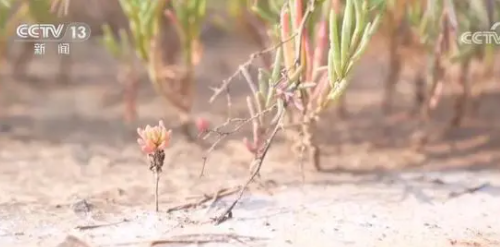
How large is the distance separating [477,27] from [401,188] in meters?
0.43

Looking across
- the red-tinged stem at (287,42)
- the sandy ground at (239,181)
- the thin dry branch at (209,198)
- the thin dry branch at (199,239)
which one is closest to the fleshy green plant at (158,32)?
the sandy ground at (239,181)

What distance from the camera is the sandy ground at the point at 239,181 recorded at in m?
1.33

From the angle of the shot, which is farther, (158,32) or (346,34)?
(158,32)

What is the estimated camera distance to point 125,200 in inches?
58.6

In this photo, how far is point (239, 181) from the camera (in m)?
1.60

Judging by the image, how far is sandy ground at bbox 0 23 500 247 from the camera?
1335mm

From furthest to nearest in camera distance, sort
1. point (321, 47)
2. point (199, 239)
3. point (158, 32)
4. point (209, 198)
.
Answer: point (158, 32), point (321, 47), point (209, 198), point (199, 239)

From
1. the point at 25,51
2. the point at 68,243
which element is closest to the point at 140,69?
the point at 25,51

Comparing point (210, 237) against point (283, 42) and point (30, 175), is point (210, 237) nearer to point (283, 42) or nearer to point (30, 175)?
point (283, 42)

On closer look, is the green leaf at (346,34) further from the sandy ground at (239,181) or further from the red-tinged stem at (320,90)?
the sandy ground at (239,181)

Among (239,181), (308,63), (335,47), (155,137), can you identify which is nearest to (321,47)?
(308,63)

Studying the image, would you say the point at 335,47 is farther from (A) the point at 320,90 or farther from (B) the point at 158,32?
(B) the point at 158,32

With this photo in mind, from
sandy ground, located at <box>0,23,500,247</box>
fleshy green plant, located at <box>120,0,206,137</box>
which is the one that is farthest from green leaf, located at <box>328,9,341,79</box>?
fleshy green plant, located at <box>120,0,206,137</box>

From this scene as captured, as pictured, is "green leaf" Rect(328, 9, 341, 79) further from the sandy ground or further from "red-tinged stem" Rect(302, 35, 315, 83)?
the sandy ground
